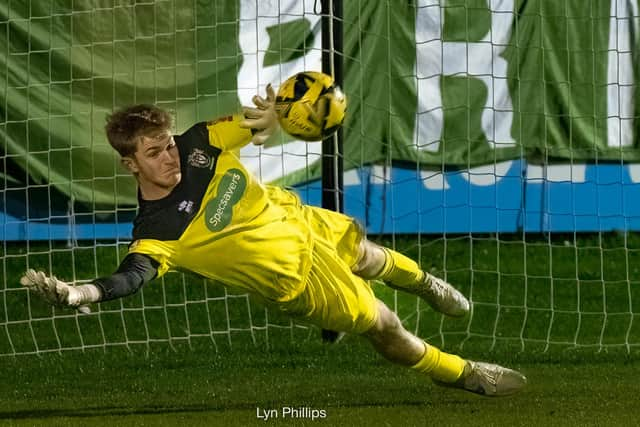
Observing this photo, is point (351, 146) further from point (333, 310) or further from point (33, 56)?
point (333, 310)

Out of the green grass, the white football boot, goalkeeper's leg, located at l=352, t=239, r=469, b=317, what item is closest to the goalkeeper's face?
the green grass

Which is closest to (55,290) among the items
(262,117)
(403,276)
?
(262,117)

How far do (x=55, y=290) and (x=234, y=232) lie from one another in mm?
1230

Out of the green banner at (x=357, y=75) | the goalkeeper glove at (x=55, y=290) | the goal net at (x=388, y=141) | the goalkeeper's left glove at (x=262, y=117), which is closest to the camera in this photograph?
the goalkeeper glove at (x=55, y=290)

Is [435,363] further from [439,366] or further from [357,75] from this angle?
[357,75]

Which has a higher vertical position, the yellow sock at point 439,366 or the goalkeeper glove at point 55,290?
the goalkeeper glove at point 55,290

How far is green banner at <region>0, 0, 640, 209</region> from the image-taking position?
1133 centimetres

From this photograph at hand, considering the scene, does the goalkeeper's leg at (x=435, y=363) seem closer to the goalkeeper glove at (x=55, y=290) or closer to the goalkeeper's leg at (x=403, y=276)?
the goalkeeper's leg at (x=403, y=276)

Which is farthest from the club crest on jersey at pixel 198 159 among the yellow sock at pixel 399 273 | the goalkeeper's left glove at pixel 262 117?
the yellow sock at pixel 399 273

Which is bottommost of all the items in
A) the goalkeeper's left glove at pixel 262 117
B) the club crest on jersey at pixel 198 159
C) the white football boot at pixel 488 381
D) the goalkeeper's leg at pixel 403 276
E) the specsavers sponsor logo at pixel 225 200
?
the white football boot at pixel 488 381

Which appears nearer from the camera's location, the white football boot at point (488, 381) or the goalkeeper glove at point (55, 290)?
the goalkeeper glove at point (55, 290)

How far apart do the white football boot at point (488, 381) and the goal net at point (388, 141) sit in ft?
10.2

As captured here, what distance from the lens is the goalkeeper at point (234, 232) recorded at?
6.54m

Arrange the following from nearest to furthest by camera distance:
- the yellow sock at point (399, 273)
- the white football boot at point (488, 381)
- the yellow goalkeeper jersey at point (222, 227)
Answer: the yellow goalkeeper jersey at point (222, 227), the white football boot at point (488, 381), the yellow sock at point (399, 273)
